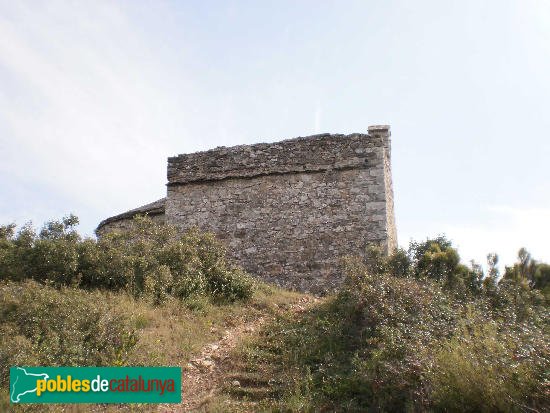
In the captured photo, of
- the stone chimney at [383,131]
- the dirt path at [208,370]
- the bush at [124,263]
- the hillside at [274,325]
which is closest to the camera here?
the hillside at [274,325]

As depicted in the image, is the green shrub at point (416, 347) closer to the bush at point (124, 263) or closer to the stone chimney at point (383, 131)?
the bush at point (124, 263)

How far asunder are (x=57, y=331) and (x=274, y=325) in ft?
12.3

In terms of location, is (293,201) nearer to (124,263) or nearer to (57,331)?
(124,263)

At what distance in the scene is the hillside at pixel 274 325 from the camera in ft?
19.0

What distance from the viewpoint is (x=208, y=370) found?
7.63 meters

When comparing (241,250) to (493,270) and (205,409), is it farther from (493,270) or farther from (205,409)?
(205,409)

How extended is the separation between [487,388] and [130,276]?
675 cm

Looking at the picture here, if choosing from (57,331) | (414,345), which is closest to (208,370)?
(57,331)

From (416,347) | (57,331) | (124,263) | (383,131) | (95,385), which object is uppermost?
(383,131)

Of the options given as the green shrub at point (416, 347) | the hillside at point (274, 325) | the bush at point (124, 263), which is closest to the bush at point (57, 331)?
the hillside at point (274, 325)

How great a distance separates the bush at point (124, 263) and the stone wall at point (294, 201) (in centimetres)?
217

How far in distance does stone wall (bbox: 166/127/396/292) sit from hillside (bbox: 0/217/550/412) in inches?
49.1

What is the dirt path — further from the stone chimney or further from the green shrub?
the stone chimney

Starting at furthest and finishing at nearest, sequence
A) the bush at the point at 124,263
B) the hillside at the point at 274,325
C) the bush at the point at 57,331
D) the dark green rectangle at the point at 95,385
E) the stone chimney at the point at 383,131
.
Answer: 1. the stone chimney at the point at 383,131
2. the bush at the point at 124,263
3. the bush at the point at 57,331
4. the dark green rectangle at the point at 95,385
5. the hillside at the point at 274,325
